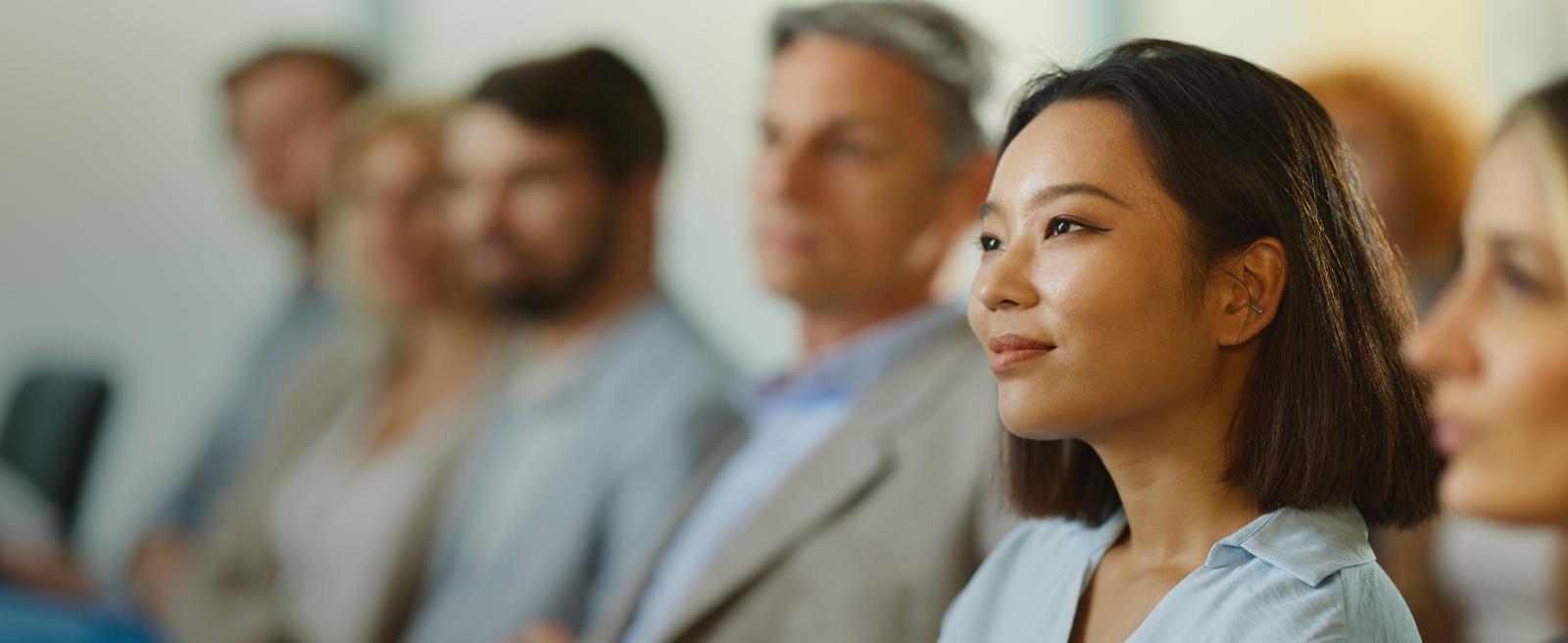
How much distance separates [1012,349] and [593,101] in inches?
51.0

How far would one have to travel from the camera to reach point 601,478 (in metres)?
1.62

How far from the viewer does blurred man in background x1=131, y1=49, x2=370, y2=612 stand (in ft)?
8.85

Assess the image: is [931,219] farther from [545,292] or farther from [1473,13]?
[1473,13]

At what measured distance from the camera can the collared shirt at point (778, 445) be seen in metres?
1.29

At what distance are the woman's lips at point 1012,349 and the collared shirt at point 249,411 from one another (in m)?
2.29

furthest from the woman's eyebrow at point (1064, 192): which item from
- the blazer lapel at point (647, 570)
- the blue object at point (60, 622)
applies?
the blue object at point (60, 622)

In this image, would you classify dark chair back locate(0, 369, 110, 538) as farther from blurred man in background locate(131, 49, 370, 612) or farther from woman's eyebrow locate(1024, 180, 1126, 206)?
woman's eyebrow locate(1024, 180, 1126, 206)

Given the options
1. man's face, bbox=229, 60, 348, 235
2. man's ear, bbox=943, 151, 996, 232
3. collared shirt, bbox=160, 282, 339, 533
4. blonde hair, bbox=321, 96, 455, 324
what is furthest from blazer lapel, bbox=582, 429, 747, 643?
man's face, bbox=229, 60, 348, 235

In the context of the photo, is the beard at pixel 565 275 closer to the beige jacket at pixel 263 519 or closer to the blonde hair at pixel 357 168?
the beige jacket at pixel 263 519

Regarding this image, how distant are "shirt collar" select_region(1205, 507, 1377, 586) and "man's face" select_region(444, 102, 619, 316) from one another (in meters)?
1.35

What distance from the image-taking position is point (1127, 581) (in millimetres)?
657

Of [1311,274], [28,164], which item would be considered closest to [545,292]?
[1311,274]

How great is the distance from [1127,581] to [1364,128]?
4.24ft

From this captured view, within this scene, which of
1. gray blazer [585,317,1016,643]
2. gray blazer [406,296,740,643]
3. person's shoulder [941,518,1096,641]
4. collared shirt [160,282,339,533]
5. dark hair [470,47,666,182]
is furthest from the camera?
collared shirt [160,282,339,533]
